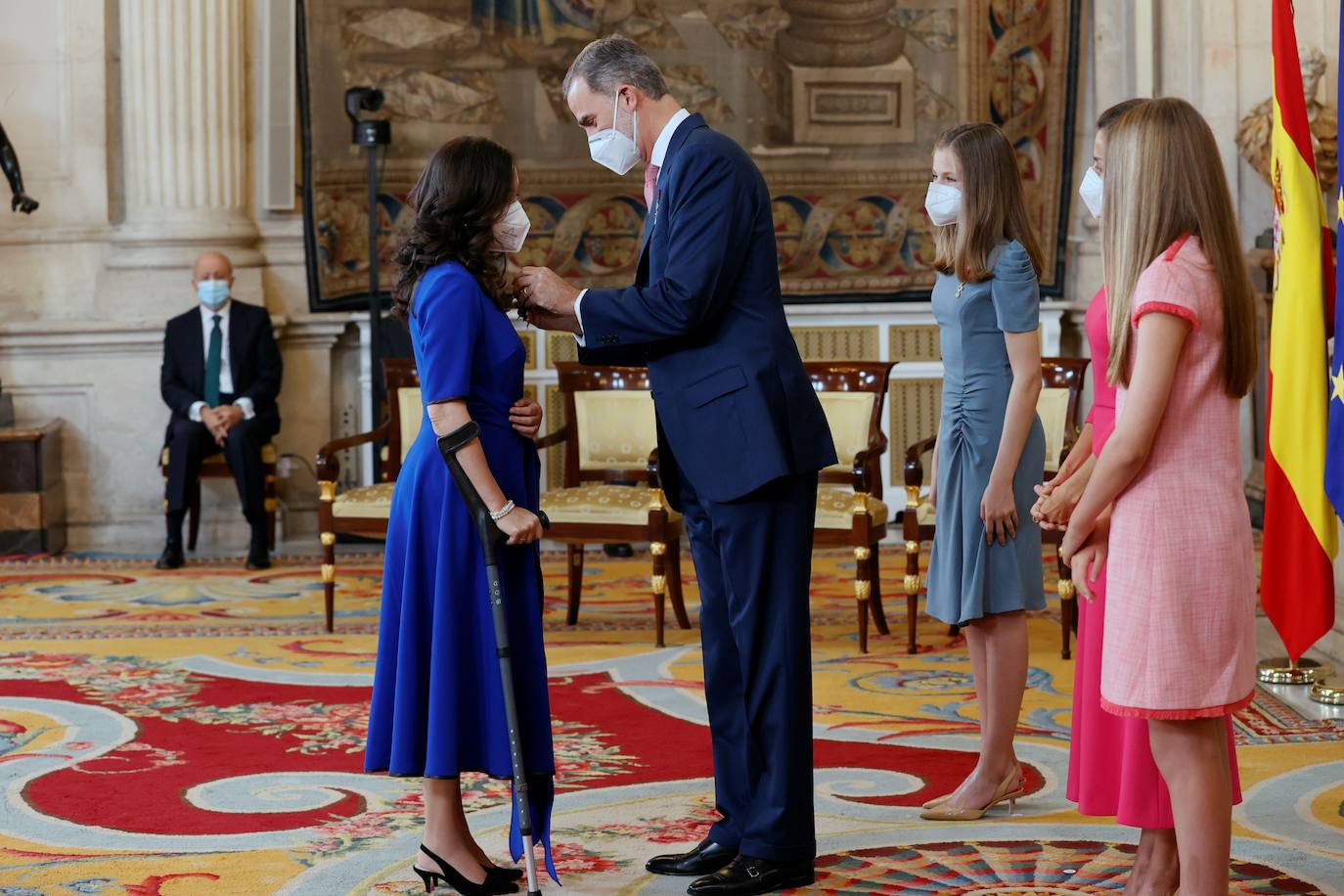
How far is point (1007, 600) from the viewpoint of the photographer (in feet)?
14.1

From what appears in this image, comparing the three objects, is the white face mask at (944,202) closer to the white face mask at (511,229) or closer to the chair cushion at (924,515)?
the white face mask at (511,229)

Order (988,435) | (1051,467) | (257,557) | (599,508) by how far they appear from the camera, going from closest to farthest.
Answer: (988,435)
(1051,467)
(599,508)
(257,557)

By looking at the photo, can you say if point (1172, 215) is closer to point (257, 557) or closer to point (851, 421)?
point (851, 421)

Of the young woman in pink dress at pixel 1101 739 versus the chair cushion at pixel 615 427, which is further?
the chair cushion at pixel 615 427

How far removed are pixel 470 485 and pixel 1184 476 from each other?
1435 millimetres

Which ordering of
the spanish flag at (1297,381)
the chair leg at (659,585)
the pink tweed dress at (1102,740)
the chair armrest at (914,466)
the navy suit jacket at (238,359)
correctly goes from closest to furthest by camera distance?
1. the pink tweed dress at (1102,740)
2. the spanish flag at (1297,381)
3. the chair armrest at (914,466)
4. the chair leg at (659,585)
5. the navy suit jacket at (238,359)

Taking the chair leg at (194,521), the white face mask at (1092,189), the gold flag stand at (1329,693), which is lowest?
the gold flag stand at (1329,693)

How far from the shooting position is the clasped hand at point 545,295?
3504 millimetres

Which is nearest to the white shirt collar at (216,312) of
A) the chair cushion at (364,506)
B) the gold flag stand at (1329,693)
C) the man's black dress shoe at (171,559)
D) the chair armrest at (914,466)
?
the man's black dress shoe at (171,559)

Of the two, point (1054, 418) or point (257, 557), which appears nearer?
point (1054, 418)

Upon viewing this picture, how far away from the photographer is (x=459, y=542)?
3576mm

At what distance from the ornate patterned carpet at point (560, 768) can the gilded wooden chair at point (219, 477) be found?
4.82 ft

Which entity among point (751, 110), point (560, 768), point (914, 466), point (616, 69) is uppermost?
point (751, 110)

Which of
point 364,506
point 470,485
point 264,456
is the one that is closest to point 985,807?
point 470,485
